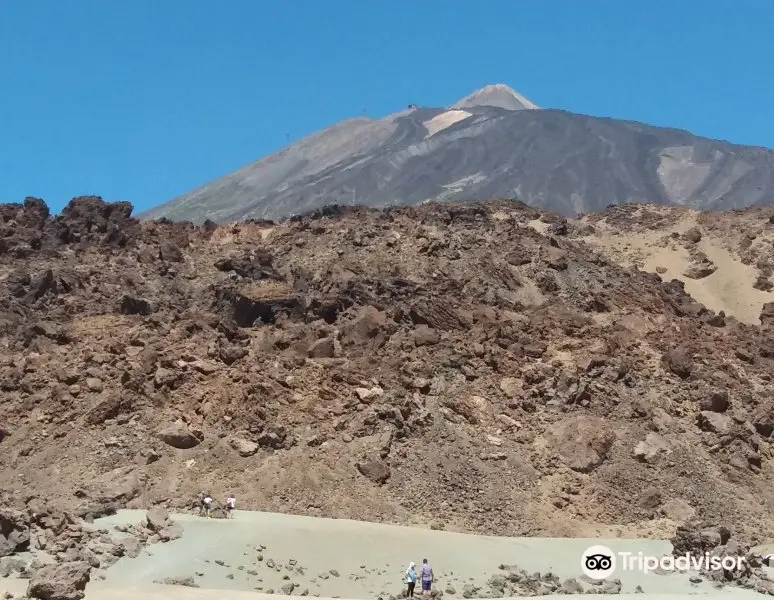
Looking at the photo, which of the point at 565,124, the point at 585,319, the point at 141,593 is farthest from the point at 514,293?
the point at 565,124

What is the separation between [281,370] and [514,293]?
9.84 m

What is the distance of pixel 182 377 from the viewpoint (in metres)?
24.0

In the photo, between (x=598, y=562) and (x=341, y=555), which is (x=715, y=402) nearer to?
(x=598, y=562)

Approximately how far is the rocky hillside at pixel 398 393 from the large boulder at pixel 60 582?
7.73 m

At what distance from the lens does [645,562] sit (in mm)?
18578

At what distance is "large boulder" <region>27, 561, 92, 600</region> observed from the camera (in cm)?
1213

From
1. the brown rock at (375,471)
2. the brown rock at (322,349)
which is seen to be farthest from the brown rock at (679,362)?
the brown rock at (375,471)

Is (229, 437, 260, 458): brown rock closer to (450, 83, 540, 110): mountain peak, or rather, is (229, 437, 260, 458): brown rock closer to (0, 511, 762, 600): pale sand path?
(0, 511, 762, 600): pale sand path

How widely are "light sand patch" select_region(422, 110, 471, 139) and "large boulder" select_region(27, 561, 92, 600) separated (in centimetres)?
10735

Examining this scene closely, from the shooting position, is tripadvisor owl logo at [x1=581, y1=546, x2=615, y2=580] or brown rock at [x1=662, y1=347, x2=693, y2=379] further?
brown rock at [x1=662, y1=347, x2=693, y2=379]

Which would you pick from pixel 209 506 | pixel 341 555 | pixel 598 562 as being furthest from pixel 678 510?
pixel 209 506

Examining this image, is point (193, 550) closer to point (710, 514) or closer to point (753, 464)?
point (710, 514)

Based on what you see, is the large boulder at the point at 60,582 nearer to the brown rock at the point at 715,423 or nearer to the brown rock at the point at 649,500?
the brown rock at the point at 649,500

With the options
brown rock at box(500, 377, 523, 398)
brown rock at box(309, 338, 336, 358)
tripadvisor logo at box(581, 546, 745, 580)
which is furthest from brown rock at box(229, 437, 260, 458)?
tripadvisor logo at box(581, 546, 745, 580)
